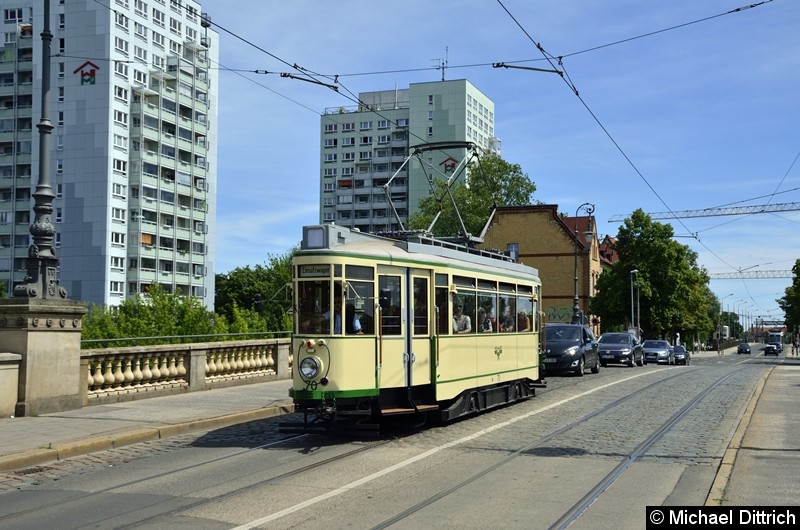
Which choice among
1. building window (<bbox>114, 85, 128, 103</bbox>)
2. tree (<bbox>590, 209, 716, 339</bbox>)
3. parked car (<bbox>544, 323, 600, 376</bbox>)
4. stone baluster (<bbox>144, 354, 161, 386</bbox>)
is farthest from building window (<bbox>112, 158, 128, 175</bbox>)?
stone baluster (<bbox>144, 354, 161, 386</bbox>)

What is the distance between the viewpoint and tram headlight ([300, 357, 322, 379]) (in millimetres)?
11766

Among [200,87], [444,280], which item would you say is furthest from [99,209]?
[444,280]

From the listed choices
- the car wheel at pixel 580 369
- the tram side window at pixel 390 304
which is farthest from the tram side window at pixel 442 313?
the car wheel at pixel 580 369

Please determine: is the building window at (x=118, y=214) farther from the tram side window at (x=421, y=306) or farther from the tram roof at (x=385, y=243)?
the tram side window at (x=421, y=306)

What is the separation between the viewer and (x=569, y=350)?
27.0 m

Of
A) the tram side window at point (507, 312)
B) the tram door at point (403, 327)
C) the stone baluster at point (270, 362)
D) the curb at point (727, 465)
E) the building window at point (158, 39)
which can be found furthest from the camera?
the building window at point (158, 39)

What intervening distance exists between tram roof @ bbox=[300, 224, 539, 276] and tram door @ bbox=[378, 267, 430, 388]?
0.48 meters

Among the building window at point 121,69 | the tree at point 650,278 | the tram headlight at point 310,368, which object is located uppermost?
the building window at point 121,69

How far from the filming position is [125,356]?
53.6 ft

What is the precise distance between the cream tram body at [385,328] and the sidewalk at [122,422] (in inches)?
92.8

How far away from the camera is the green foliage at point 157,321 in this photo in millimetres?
21797

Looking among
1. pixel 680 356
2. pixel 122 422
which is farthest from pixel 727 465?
pixel 680 356

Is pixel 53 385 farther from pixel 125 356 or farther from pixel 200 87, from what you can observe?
pixel 200 87

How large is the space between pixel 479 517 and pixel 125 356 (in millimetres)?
10728
